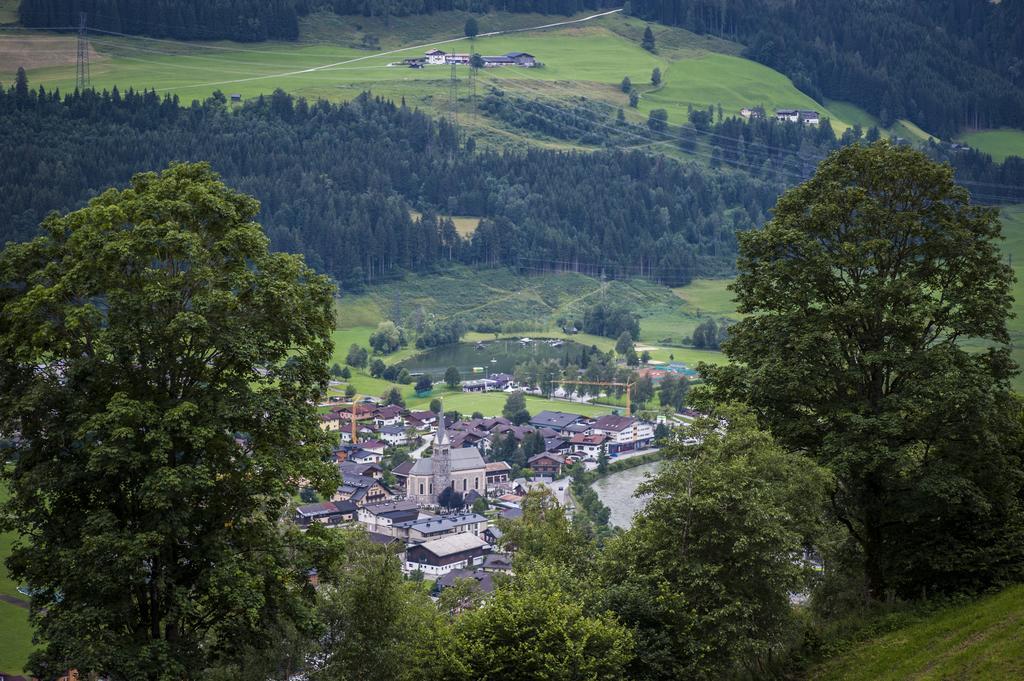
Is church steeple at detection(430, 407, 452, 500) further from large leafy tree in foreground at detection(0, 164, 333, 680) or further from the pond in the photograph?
large leafy tree in foreground at detection(0, 164, 333, 680)

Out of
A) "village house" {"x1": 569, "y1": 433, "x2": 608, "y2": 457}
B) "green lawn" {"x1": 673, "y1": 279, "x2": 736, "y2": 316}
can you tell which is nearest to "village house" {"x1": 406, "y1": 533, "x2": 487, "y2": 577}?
"village house" {"x1": 569, "y1": 433, "x2": 608, "y2": 457}

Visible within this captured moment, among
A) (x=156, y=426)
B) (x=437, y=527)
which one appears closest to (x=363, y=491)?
(x=437, y=527)

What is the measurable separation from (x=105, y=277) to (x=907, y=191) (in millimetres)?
13081

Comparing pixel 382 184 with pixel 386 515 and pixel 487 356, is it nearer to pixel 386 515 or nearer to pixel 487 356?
pixel 487 356

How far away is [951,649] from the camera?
52.7ft

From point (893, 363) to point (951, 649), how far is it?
485 cm

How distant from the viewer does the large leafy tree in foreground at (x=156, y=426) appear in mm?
14422

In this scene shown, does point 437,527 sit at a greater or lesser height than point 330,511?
greater

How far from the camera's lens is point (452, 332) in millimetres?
120312

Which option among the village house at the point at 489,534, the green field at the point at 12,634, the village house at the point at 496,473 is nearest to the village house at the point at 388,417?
the village house at the point at 496,473

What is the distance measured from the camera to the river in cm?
6397

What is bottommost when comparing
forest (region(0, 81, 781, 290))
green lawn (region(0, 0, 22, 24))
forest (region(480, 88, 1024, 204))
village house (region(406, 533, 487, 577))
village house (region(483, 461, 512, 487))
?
village house (region(483, 461, 512, 487))

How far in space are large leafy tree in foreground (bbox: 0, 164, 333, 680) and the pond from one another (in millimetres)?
89017

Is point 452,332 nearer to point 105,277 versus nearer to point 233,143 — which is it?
point 233,143
